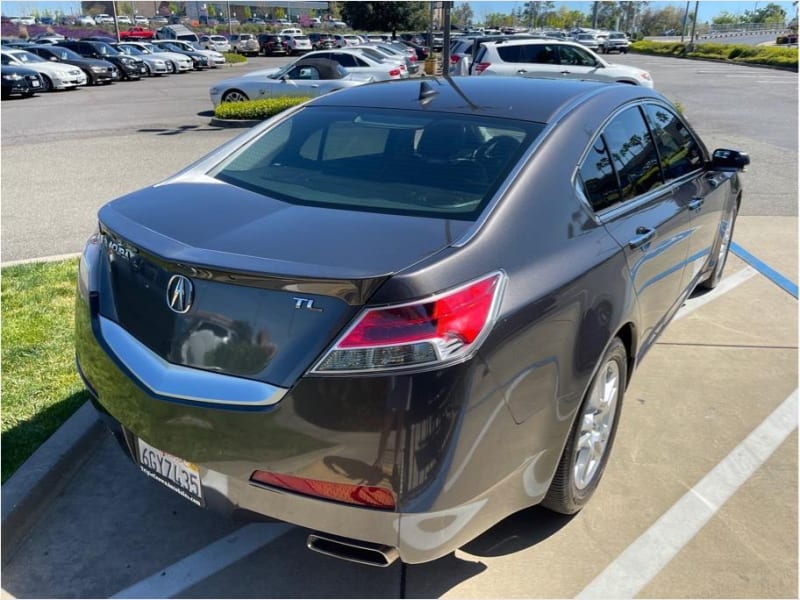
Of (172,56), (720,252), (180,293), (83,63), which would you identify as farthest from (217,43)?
(180,293)

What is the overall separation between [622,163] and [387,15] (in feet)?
219

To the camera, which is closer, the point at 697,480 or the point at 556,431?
the point at 556,431

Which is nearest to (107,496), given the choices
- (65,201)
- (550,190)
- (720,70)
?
(550,190)

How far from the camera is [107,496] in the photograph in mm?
3238

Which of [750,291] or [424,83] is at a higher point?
[424,83]

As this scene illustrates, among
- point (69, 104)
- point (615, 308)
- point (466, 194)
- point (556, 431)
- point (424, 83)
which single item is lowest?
point (69, 104)

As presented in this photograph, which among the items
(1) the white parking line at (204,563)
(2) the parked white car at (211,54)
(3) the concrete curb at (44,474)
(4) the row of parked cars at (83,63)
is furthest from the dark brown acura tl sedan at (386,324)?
(2) the parked white car at (211,54)

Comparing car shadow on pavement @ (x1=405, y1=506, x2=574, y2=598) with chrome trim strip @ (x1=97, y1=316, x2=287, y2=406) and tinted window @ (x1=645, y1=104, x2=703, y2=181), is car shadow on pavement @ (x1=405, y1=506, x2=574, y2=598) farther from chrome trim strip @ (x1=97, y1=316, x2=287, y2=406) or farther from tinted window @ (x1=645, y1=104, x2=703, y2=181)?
tinted window @ (x1=645, y1=104, x2=703, y2=181)

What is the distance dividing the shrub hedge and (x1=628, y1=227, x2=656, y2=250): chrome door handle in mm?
38870

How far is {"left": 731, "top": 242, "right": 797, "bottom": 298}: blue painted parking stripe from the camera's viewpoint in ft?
19.4

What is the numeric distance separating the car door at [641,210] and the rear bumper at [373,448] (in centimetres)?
112

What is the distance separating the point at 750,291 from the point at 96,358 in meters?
5.08

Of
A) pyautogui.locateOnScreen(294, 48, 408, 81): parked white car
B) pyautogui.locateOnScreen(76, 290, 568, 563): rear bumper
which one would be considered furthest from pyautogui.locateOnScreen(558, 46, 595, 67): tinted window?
pyautogui.locateOnScreen(76, 290, 568, 563): rear bumper

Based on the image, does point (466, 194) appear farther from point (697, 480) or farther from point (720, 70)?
point (720, 70)
